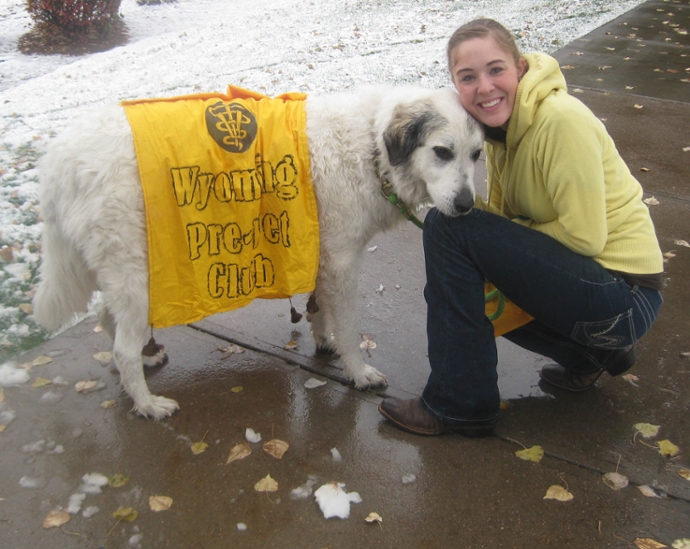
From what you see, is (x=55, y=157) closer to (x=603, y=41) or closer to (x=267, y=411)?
(x=267, y=411)

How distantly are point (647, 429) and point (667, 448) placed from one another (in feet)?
0.46

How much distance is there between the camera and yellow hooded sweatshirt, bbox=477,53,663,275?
2406mm

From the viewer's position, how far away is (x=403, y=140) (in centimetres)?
276

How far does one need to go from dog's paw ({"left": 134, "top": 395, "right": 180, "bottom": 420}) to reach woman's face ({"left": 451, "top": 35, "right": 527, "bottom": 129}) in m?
2.12

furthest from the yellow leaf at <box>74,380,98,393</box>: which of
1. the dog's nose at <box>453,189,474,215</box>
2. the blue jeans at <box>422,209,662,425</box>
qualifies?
the dog's nose at <box>453,189,474,215</box>

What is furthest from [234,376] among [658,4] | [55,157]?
[658,4]

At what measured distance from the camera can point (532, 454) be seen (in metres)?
2.74

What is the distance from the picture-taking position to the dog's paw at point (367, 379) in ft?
10.5

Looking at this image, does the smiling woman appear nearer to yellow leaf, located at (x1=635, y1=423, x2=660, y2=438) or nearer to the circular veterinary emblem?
the circular veterinary emblem

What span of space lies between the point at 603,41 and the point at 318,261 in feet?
29.4

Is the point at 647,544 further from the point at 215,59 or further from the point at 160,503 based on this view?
the point at 215,59

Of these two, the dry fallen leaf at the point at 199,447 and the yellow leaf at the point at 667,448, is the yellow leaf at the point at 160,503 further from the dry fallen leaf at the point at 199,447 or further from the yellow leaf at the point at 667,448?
the yellow leaf at the point at 667,448

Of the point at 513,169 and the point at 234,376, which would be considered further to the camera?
the point at 234,376

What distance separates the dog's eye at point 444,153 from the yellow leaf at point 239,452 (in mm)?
1678
